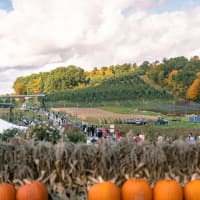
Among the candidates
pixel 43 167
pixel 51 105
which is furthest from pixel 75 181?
pixel 51 105

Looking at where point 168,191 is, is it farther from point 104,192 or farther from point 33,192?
point 33,192

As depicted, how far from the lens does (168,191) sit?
4707mm

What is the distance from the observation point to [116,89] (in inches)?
2672

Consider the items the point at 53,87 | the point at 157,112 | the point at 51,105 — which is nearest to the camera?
the point at 157,112

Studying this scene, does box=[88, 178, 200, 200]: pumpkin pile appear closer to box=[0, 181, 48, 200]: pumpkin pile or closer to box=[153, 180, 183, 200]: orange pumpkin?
box=[153, 180, 183, 200]: orange pumpkin

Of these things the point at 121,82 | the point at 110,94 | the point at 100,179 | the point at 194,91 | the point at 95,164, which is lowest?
the point at 100,179

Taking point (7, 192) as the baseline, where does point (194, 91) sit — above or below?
above

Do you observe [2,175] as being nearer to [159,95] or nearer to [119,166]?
[119,166]

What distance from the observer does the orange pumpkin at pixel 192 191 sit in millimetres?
4750

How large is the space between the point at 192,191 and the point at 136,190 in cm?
57

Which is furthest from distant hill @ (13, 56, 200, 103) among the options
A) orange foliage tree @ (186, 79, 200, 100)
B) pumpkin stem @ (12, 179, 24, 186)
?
pumpkin stem @ (12, 179, 24, 186)

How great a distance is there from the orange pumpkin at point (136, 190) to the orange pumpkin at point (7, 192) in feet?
3.67

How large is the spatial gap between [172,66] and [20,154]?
8082 cm

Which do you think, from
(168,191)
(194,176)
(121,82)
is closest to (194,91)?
(121,82)
